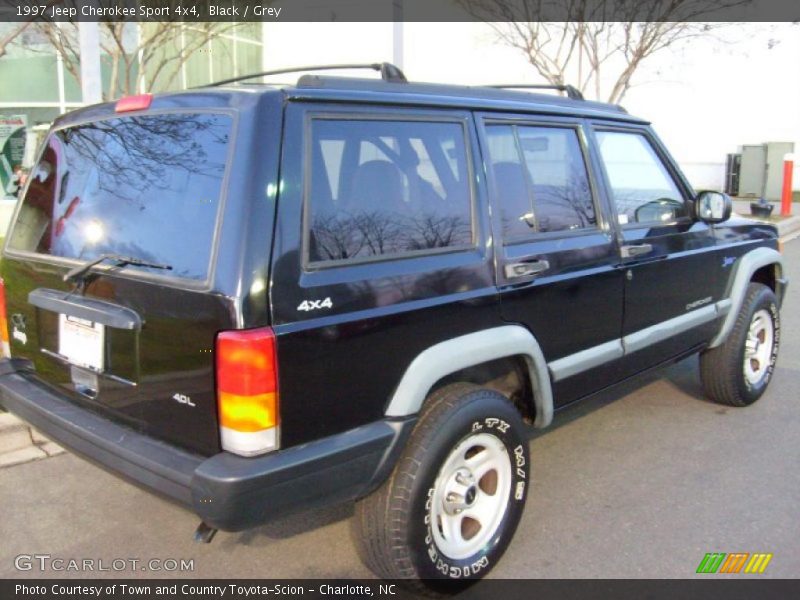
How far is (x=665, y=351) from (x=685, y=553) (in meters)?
1.27

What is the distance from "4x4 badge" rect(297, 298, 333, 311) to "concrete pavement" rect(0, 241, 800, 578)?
894 mm

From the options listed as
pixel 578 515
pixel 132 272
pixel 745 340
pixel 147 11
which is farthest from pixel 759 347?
pixel 147 11

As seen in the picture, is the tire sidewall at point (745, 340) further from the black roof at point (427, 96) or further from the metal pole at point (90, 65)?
the metal pole at point (90, 65)

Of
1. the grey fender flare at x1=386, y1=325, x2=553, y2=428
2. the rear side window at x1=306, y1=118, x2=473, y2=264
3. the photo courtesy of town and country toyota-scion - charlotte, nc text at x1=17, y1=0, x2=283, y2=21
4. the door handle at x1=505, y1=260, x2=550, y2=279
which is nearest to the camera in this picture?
the rear side window at x1=306, y1=118, x2=473, y2=264

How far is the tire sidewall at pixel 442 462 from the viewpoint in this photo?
2.56 m

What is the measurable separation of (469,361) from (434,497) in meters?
0.52

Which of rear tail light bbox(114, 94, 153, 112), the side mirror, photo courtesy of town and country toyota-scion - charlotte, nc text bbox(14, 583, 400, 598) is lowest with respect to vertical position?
photo courtesy of town and country toyota-scion - charlotte, nc text bbox(14, 583, 400, 598)

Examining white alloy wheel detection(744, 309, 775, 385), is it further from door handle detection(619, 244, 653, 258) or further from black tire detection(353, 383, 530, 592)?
A: black tire detection(353, 383, 530, 592)

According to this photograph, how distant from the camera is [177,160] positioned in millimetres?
2471

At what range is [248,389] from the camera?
2189 mm

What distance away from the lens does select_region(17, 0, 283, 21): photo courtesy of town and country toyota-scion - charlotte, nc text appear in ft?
25.0

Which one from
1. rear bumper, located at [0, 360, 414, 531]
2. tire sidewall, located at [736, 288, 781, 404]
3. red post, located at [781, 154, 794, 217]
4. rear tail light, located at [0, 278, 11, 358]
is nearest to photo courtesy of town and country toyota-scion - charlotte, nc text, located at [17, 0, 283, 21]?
rear tail light, located at [0, 278, 11, 358]

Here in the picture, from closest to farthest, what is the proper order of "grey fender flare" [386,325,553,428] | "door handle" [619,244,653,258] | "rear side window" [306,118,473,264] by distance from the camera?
"rear side window" [306,118,473,264]
"grey fender flare" [386,325,553,428]
"door handle" [619,244,653,258]

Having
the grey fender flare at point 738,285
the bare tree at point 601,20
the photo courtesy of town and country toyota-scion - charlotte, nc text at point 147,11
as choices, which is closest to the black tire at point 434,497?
the grey fender flare at point 738,285
